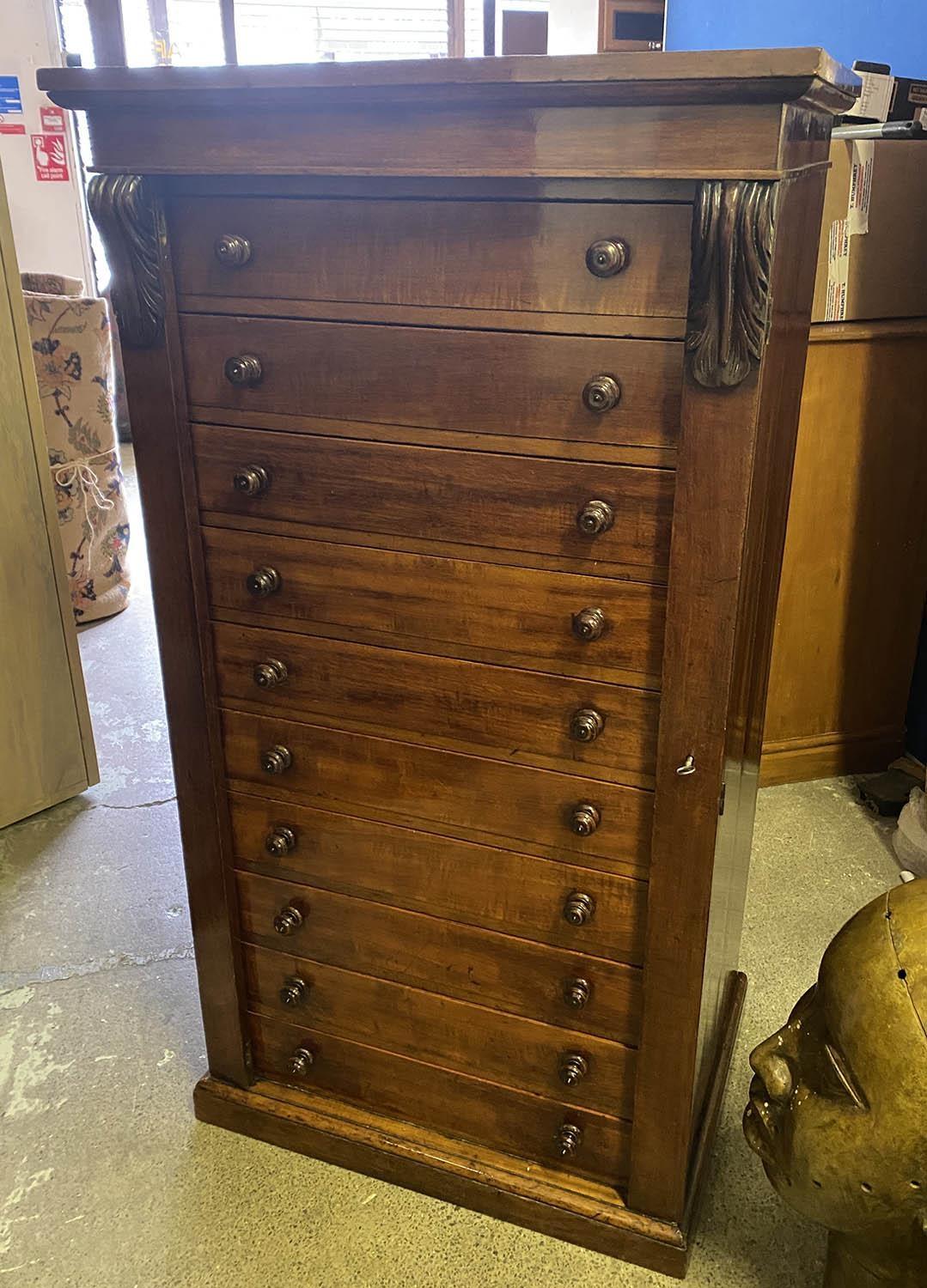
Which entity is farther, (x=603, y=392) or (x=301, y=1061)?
(x=301, y=1061)

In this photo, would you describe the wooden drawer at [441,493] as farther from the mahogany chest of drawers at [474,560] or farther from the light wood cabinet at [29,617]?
the light wood cabinet at [29,617]

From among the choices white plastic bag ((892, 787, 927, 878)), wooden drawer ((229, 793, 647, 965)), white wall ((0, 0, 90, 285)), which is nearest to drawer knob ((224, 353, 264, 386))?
wooden drawer ((229, 793, 647, 965))

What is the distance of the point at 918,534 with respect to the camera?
2271mm

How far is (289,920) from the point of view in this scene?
1.38m

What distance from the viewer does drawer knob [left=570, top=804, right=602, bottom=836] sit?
1.17m

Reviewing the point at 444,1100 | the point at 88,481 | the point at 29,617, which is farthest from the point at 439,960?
the point at 88,481

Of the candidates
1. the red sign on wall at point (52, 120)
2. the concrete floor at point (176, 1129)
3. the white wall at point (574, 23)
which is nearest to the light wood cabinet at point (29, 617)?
the concrete floor at point (176, 1129)

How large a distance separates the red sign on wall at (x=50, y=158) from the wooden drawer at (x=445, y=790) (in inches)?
204

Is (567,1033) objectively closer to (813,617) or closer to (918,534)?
(813,617)

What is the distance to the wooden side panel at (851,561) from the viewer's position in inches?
84.3

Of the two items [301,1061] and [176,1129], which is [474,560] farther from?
[176,1129]

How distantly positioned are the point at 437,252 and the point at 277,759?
62cm

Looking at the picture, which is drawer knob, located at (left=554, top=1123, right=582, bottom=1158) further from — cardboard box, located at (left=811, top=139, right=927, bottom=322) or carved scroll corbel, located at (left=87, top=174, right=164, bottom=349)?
cardboard box, located at (left=811, top=139, right=927, bottom=322)

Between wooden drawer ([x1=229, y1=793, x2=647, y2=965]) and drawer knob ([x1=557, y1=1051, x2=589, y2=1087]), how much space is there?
143 millimetres
